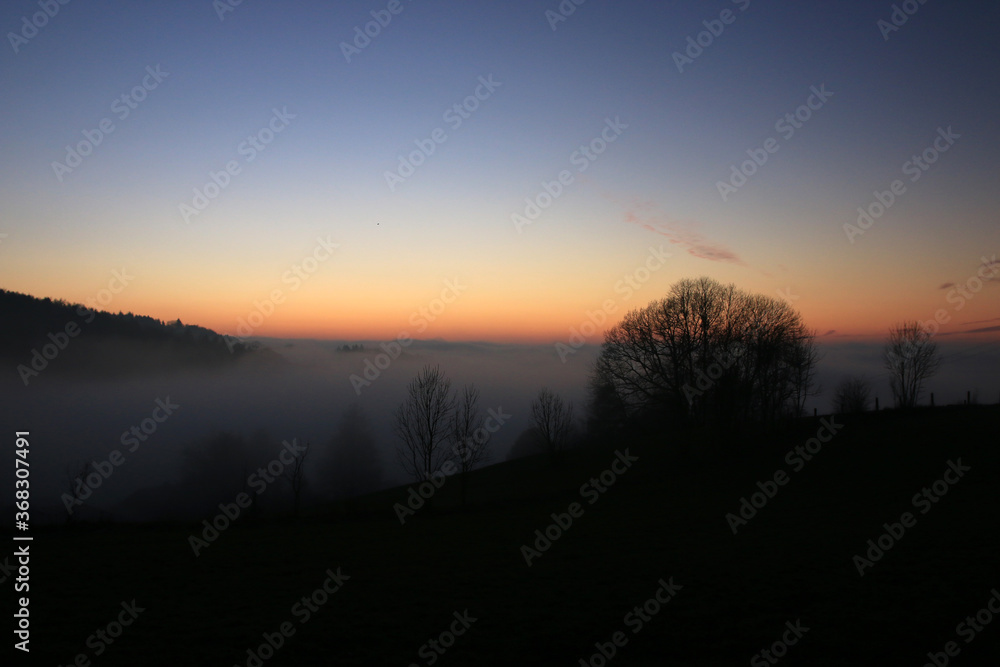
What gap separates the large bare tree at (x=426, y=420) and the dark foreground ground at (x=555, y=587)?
4.33m

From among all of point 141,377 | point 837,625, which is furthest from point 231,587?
point 141,377

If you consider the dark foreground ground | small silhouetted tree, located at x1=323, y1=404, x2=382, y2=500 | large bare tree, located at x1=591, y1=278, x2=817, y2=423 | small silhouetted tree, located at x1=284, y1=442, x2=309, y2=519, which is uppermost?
large bare tree, located at x1=591, y1=278, x2=817, y2=423

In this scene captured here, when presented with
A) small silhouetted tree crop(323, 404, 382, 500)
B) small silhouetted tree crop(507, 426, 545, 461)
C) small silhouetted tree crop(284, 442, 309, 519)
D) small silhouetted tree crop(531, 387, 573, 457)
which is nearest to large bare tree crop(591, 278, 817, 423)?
small silhouetted tree crop(531, 387, 573, 457)

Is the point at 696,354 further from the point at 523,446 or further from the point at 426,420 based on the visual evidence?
the point at 523,446

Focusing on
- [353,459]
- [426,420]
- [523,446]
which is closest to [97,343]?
[353,459]

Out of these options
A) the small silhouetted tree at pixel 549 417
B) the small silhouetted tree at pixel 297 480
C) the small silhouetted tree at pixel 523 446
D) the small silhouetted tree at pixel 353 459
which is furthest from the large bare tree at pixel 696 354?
the small silhouetted tree at pixel 523 446

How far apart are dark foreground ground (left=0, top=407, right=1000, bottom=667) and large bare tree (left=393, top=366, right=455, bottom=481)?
14.2 ft

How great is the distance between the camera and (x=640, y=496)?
89.0 feet

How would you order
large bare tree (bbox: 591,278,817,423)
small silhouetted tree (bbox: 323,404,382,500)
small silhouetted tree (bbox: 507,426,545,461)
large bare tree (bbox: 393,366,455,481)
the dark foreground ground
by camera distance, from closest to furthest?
the dark foreground ground
large bare tree (bbox: 393,366,455,481)
large bare tree (bbox: 591,278,817,423)
small silhouetted tree (bbox: 323,404,382,500)
small silhouetted tree (bbox: 507,426,545,461)

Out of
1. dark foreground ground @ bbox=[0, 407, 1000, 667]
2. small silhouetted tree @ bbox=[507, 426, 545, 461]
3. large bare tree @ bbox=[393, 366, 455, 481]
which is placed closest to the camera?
dark foreground ground @ bbox=[0, 407, 1000, 667]

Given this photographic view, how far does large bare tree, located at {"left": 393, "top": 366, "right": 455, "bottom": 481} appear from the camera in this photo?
Answer: 26.9m

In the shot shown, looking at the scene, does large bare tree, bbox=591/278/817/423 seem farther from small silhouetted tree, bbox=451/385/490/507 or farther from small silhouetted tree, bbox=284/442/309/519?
small silhouetted tree, bbox=284/442/309/519

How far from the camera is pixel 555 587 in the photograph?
11594mm

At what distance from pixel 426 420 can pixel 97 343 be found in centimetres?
10289
